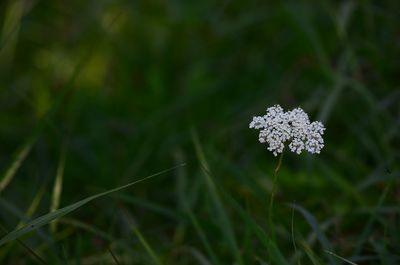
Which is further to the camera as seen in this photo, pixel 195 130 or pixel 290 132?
pixel 195 130

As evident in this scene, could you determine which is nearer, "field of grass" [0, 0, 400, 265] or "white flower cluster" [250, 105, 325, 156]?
"white flower cluster" [250, 105, 325, 156]

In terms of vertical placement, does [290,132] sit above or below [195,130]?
below

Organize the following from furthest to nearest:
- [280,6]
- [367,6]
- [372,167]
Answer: [280,6]
[367,6]
[372,167]

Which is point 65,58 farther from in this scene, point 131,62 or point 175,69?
point 175,69

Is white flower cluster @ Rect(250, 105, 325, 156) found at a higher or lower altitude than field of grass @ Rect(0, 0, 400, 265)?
lower

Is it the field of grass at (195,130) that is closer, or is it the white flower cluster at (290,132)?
the white flower cluster at (290,132)

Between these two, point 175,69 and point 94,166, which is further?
point 175,69

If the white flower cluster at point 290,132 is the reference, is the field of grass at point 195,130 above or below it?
above

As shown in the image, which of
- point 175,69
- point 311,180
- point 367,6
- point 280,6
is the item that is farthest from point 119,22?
point 311,180
